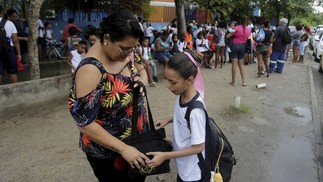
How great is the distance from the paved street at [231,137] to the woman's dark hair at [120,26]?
2200mm

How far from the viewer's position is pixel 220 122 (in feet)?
17.5

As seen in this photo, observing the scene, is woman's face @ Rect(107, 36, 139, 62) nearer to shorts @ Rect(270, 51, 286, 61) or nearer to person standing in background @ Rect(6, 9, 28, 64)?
person standing in background @ Rect(6, 9, 28, 64)

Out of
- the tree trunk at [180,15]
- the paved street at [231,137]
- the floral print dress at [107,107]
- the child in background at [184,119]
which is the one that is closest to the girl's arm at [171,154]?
the child in background at [184,119]

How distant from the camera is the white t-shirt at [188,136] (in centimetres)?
180

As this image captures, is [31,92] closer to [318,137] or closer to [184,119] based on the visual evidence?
[184,119]

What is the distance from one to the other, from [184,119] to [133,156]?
43 cm

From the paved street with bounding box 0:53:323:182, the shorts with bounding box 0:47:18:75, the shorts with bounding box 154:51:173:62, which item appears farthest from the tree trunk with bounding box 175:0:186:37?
the shorts with bounding box 0:47:18:75

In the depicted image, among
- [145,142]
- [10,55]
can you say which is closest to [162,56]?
[10,55]

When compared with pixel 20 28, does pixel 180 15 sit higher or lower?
higher

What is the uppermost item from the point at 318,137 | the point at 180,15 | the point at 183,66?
the point at 180,15

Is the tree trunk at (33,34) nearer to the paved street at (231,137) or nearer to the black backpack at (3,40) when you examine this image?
the black backpack at (3,40)

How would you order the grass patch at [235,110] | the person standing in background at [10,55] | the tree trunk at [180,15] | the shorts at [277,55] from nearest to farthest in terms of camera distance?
1. the grass patch at [235,110]
2. the person standing in background at [10,55]
3. the tree trunk at [180,15]
4. the shorts at [277,55]

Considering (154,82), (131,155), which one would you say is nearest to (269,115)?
(154,82)

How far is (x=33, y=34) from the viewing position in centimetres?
581
